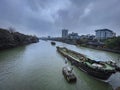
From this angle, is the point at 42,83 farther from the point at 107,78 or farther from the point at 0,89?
the point at 107,78

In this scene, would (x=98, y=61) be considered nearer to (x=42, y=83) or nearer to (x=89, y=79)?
(x=89, y=79)

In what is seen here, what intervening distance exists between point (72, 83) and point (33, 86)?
516 centimetres

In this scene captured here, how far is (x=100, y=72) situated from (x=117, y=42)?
35405 millimetres

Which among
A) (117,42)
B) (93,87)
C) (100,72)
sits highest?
(117,42)

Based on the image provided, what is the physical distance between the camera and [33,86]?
41.0 feet

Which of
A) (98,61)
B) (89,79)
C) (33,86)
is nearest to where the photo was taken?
(33,86)

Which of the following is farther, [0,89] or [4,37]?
[4,37]

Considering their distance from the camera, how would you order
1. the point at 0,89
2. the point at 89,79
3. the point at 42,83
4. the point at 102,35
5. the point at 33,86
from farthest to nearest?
1. the point at 102,35
2. the point at 89,79
3. the point at 42,83
4. the point at 33,86
5. the point at 0,89

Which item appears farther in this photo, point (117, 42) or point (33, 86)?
point (117, 42)

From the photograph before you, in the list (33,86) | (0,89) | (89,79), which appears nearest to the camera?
(0,89)

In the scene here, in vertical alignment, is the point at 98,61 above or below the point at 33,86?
above

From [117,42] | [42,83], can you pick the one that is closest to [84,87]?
[42,83]

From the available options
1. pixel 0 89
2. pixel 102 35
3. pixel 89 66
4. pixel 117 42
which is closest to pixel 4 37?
pixel 0 89

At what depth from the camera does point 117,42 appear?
43000 mm
